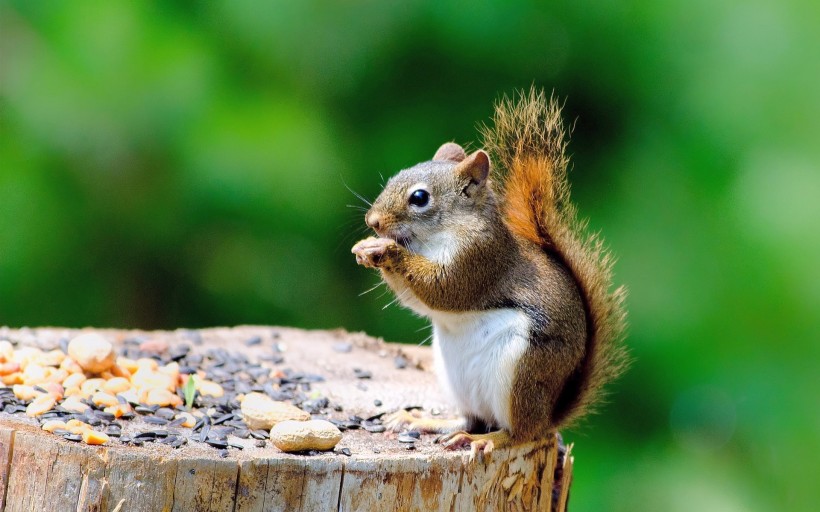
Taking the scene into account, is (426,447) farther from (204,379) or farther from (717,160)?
(717,160)

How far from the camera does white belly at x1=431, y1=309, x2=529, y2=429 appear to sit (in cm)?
205

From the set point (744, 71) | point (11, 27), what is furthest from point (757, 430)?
point (11, 27)

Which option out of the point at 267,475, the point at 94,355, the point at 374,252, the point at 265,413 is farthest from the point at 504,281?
the point at 94,355

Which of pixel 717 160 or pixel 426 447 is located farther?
pixel 717 160

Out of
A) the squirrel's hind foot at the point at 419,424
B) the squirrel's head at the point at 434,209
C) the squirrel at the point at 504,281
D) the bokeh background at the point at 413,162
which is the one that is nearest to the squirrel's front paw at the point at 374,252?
the squirrel at the point at 504,281

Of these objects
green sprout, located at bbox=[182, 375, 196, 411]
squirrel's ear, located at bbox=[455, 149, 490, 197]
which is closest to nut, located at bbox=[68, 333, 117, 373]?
green sprout, located at bbox=[182, 375, 196, 411]

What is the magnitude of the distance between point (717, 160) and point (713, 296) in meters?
0.43

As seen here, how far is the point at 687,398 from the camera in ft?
10.3

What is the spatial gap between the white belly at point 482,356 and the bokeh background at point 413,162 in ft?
3.04

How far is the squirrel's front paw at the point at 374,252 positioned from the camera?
204 centimetres

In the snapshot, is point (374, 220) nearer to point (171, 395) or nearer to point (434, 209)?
point (434, 209)

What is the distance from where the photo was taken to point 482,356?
2086 mm

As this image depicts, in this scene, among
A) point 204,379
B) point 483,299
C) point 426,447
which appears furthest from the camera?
point 204,379

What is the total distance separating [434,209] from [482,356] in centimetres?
34
